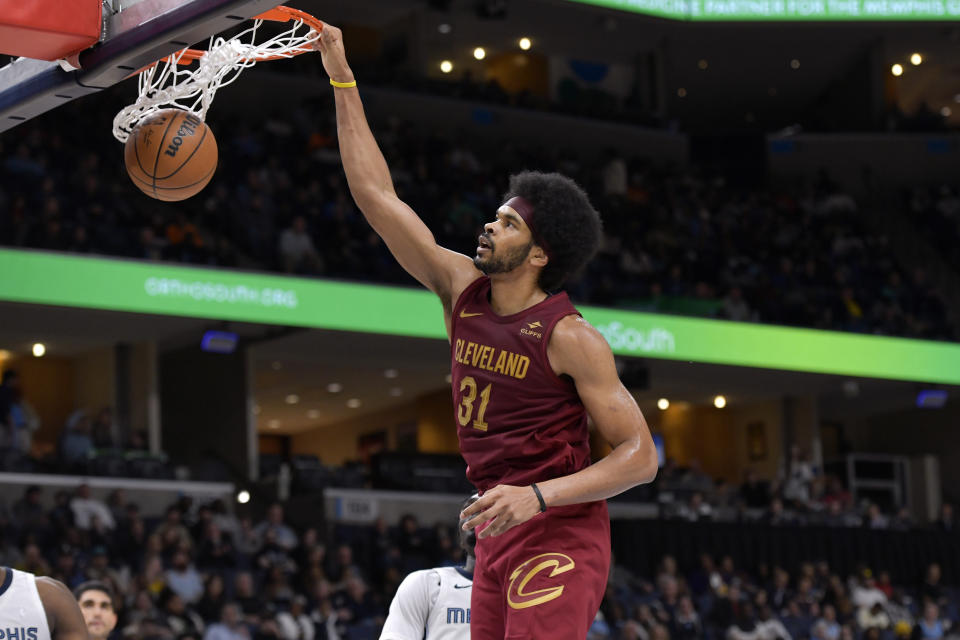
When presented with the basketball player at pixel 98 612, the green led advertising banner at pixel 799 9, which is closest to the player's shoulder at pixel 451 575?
the basketball player at pixel 98 612

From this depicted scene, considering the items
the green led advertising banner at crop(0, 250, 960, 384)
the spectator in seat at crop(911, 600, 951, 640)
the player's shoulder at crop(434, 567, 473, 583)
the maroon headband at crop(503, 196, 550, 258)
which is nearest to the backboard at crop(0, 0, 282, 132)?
the maroon headband at crop(503, 196, 550, 258)

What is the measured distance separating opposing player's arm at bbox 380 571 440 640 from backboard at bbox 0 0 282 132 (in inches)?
97.8

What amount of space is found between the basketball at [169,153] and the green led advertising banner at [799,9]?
2036cm

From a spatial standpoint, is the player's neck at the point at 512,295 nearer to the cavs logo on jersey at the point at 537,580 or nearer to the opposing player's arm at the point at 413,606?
the cavs logo on jersey at the point at 537,580

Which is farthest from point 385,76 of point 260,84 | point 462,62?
point 462,62

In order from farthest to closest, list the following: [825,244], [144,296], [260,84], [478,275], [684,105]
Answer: [684,105]
[825,244]
[260,84]
[144,296]
[478,275]

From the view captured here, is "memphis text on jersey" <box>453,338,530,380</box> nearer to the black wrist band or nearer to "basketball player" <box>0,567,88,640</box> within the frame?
the black wrist band

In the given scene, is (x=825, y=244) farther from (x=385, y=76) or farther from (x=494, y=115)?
(x=385, y=76)

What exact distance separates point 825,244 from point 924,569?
683 centimetres

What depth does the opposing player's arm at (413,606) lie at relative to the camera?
234 inches

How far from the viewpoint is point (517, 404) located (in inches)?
150

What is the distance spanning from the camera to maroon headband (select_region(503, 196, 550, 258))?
3.89 meters

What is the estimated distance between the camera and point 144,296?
17.2 metres

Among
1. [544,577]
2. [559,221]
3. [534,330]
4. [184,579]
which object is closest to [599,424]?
[534,330]
